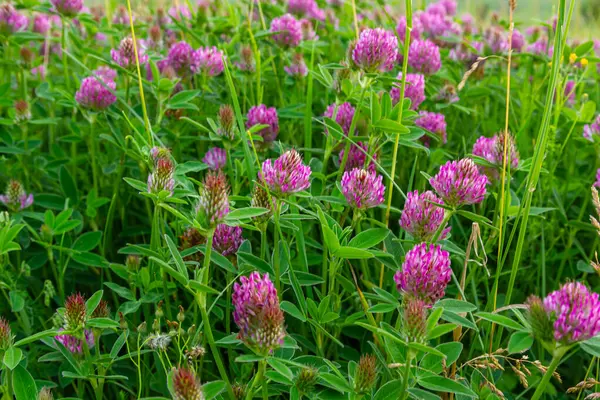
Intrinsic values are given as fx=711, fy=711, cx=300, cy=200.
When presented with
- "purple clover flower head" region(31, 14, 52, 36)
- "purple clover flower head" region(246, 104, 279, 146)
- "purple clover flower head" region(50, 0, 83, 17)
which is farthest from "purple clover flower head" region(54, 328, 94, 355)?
"purple clover flower head" region(31, 14, 52, 36)

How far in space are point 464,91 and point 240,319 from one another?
5.48 ft

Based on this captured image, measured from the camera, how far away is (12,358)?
51.3 inches

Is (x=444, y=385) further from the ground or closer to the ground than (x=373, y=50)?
closer to the ground

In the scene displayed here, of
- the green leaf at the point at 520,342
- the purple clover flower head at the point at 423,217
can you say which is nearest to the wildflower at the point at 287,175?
the purple clover flower head at the point at 423,217

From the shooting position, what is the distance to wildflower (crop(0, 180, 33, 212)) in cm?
195

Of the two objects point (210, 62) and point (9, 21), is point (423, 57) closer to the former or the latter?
point (210, 62)

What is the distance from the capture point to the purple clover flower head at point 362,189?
5.08 ft

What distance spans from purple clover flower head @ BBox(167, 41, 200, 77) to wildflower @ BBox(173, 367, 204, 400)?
1.43 meters

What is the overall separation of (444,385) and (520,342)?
16 centimetres

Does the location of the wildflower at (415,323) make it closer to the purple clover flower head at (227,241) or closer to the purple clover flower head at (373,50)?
the purple clover flower head at (227,241)

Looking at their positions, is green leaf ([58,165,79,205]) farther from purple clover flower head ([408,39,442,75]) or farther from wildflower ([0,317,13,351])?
purple clover flower head ([408,39,442,75])

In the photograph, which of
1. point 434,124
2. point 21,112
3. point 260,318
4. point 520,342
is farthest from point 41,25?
point 520,342

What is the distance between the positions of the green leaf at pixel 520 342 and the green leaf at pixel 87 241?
3.65ft

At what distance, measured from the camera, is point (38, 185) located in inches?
92.3
